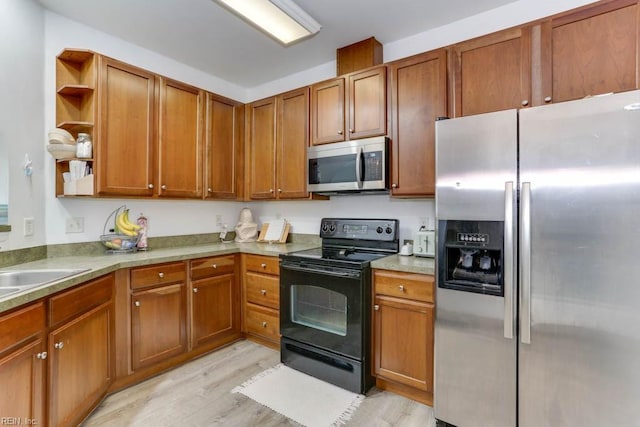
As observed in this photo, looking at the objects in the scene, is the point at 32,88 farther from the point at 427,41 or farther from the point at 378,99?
the point at 427,41

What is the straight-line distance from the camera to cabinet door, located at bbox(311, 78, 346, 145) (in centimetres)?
263

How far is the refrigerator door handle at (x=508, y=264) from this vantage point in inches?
61.2

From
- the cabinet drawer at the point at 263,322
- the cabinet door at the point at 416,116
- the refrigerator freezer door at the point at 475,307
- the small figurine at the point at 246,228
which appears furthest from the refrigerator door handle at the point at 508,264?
the small figurine at the point at 246,228

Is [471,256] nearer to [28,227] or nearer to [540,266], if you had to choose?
[540,266]

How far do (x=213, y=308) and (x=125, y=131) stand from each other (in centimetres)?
159

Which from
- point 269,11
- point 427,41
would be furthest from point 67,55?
point 427,41

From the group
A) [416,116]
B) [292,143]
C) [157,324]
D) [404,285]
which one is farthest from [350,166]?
[157,324]

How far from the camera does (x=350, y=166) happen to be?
253 centimetres

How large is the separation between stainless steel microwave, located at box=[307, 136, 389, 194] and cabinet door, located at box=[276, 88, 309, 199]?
133 mm

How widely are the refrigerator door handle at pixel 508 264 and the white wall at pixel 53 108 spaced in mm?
966

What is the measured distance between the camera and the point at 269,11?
6.81 feet

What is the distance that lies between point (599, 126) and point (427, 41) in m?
1.61

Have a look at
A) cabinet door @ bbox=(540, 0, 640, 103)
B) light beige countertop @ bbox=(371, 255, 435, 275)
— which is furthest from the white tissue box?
cabinet door @ bbox=(540, 0, 640, 103)

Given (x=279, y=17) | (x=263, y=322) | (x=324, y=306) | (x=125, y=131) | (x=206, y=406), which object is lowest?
(x=206, y=406)
